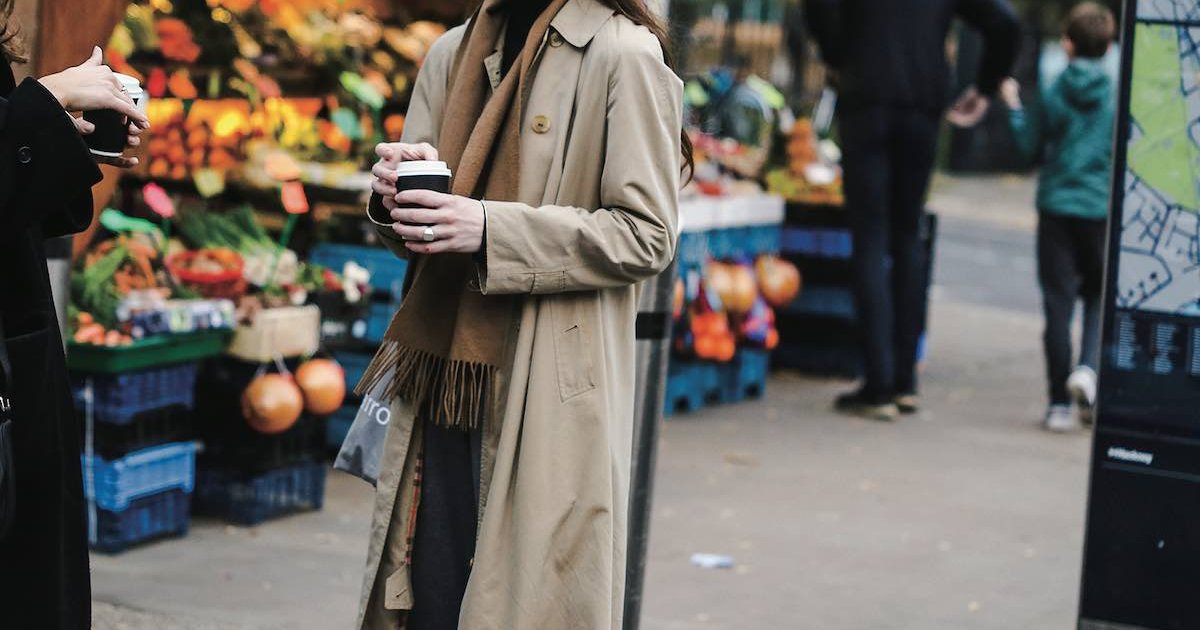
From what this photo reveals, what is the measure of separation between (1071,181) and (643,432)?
4892mm

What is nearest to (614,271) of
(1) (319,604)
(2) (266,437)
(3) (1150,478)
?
(3) (1150,478)

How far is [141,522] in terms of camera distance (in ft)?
17.9

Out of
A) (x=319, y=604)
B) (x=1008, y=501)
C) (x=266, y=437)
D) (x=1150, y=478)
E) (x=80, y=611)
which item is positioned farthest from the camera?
(x=1008, y=501)

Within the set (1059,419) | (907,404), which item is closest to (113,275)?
(907,404)

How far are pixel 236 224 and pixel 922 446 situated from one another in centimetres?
341

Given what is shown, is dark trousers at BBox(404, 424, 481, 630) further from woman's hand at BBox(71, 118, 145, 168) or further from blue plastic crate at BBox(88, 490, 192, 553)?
blue plastic crate at BBox(88, 490, 192, 553)

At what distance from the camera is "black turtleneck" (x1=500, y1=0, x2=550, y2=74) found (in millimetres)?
3094

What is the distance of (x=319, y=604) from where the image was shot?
16.5ft

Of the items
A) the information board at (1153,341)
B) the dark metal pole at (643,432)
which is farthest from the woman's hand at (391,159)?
the information board at (1153,341)

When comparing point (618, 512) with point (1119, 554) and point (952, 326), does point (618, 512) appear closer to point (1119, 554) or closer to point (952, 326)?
point (1119, 554)

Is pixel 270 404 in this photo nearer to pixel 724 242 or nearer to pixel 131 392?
pixel 131 392

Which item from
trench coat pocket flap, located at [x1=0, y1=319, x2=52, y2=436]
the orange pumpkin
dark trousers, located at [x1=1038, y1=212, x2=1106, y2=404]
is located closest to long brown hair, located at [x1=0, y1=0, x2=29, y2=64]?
trench coat pocket flap, located at [x1=0, y1=319, x2=52, y2=436]

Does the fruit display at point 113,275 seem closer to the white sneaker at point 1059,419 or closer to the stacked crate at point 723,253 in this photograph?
the stacked crate at point 723,253

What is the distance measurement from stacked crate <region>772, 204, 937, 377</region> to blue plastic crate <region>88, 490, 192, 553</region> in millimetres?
4588
